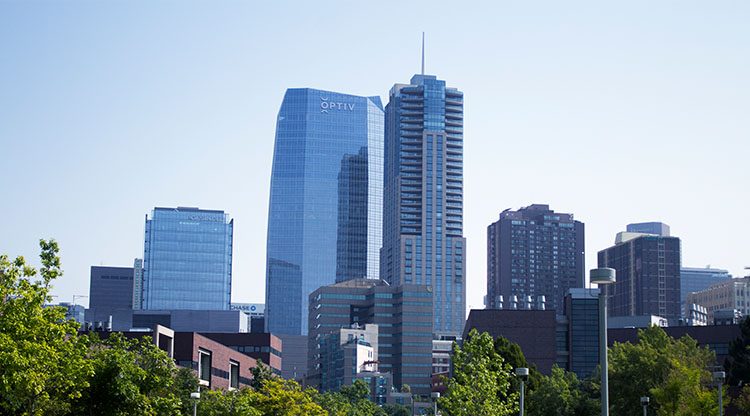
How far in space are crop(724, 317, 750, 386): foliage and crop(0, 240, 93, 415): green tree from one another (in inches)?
3441

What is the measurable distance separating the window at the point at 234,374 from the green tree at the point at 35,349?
283ft

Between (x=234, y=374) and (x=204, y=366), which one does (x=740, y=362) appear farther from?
(x=204, y=366)

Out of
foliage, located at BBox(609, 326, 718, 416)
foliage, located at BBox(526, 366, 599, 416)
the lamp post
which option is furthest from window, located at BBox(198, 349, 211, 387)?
the lamp post

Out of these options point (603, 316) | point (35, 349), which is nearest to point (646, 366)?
point (35, 349)

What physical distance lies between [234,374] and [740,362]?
57.9m

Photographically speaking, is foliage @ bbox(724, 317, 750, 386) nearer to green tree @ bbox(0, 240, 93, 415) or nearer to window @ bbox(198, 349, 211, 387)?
window @ bbox(198, 349, 211, 387)

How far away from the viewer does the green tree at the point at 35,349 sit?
47.5m

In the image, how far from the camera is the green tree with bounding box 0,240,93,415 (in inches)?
1870

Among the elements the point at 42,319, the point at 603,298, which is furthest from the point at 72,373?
the point at 603,298

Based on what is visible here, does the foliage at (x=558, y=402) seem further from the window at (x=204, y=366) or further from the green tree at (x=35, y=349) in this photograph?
the green tree at (x=35, y=349)

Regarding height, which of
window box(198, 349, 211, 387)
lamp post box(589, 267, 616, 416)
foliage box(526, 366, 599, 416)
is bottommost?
foliage box(526, 366, 599, 416)

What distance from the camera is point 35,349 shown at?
48219mm

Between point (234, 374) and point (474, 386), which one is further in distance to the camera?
point (234, 374)

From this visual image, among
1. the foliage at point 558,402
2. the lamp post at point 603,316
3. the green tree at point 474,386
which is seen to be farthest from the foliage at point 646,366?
the lamp post at point 603,316
